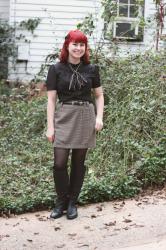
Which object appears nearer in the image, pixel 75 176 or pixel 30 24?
pixel 75 176

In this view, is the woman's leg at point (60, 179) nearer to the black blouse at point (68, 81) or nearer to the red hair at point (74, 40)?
the black blouse at point (68, 81)

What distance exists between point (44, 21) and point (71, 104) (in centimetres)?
893

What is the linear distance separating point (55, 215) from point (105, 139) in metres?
2.23

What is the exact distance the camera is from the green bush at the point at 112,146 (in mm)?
6487

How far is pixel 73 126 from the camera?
18.2 ft

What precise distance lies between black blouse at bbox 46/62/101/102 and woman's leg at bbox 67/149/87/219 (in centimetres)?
58

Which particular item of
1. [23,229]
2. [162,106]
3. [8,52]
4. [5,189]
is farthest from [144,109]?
[8,52]

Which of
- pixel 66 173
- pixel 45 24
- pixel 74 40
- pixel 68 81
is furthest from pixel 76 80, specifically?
Result: pixel 45 24

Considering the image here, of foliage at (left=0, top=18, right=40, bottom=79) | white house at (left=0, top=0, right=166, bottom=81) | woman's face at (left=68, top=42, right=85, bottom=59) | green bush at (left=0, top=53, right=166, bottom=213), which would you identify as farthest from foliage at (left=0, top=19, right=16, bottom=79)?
woman's face at (left=68, top=42, right=85, bottom=59)

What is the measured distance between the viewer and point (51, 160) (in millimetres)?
8047

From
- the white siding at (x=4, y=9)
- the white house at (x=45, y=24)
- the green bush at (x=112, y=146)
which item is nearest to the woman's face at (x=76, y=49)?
the green bush at (x=112, y=146)

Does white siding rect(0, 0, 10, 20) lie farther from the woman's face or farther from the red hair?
the woman's face

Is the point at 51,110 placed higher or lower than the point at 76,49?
→ lower

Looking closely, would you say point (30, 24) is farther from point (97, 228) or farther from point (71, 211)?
point (97, 228)
